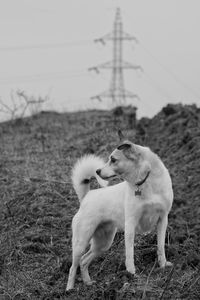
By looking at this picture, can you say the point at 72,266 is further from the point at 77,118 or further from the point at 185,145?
the point at 77,118

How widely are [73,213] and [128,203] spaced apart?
3.51 metres

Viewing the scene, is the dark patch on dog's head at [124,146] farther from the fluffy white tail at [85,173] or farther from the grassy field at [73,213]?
the grassy field at [73,213]

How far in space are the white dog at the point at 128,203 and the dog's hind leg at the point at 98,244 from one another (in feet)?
0.04

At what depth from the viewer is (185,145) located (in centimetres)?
1452

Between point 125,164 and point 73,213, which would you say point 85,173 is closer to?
point 125,164

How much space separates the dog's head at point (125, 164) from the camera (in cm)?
755

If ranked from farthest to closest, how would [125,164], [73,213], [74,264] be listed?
[73,213], [74,264], [125,164]

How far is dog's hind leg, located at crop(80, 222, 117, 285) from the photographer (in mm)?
8070

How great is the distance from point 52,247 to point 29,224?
3.93 ft

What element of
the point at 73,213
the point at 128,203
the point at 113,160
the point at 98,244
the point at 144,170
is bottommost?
the point at 98,244

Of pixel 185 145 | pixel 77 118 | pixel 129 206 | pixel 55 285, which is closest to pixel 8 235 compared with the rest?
pixel 55 285

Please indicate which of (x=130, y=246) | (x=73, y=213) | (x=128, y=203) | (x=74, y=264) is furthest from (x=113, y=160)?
(x=73, y=213)

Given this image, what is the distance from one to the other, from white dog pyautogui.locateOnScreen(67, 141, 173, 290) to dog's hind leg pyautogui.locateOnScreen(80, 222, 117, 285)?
1cm

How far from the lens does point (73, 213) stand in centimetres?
1088
